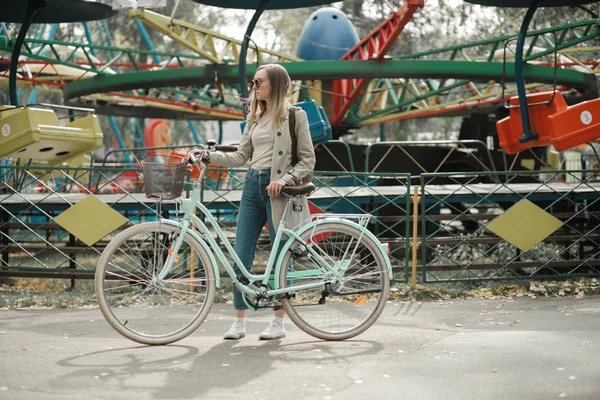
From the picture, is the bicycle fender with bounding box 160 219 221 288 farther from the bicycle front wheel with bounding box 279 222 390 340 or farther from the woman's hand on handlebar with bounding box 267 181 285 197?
the woman's hand on handlebar with bounding box 267 181 285 197

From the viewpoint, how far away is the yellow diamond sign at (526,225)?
9.21 metres

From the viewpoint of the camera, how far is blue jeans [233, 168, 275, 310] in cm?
580

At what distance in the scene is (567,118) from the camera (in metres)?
9.48

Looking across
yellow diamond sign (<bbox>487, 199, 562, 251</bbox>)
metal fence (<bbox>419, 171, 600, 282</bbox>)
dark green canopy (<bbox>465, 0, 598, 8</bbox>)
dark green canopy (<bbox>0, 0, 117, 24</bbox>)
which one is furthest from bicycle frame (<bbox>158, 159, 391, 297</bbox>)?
dark green canopy (<bbox>0, 0, 117, 24</bbox>)

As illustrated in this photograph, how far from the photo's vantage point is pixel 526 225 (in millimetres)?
9258

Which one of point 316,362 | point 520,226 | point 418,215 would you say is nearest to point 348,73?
point 418,215

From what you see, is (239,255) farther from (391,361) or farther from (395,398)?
(395,398)

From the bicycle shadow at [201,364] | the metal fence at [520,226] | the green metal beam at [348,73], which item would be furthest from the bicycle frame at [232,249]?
the green metal beam at [348,73]

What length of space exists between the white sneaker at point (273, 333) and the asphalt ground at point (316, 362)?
6 cm

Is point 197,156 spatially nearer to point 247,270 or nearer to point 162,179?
point 162,179

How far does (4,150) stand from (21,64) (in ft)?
27.0

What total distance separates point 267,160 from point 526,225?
4.42m

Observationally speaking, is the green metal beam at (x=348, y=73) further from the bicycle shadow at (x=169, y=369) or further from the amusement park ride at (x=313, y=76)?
the bicycle shadow at (x=169, y=369)

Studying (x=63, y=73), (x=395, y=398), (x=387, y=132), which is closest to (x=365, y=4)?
(x=387, y=132)
